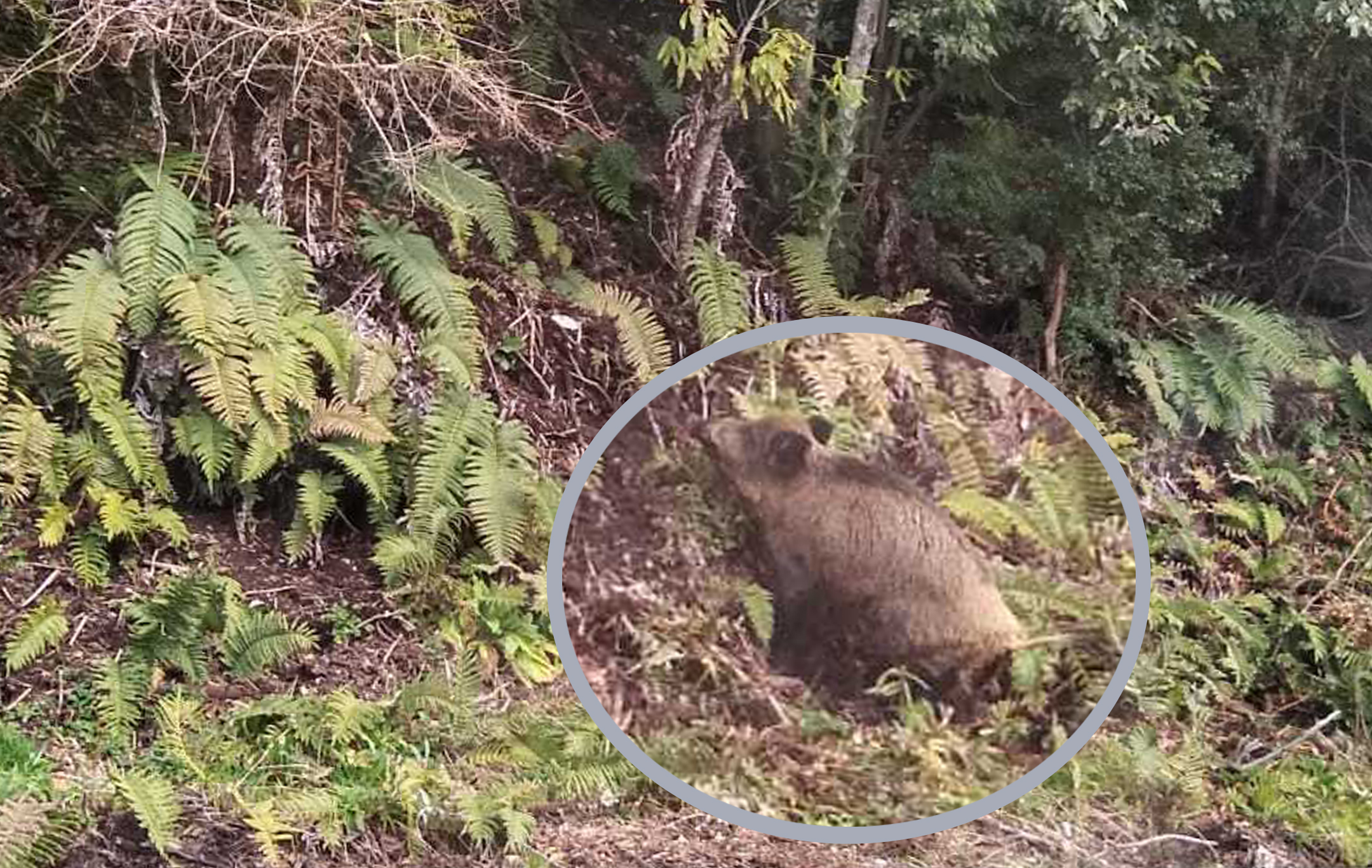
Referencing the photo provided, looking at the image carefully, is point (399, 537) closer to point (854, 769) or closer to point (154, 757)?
point (154, 757)

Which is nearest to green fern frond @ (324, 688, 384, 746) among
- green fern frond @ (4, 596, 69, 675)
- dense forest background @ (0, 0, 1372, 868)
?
dense forest background @ (0, 0, 1372, 868)

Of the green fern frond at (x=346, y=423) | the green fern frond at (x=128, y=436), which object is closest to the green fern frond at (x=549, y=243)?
the green fern frond at (x=346, y=423)

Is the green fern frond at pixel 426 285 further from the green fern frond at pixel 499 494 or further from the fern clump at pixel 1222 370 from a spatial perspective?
the fern clump at pixel 1222 370

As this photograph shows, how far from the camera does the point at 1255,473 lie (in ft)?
22.1

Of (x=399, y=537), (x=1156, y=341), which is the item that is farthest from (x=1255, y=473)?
(x=399, y=537)

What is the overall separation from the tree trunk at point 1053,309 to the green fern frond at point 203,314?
4.17 metres

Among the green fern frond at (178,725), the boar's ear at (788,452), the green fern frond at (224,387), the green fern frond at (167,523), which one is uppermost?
the boar's ear at (788,452)

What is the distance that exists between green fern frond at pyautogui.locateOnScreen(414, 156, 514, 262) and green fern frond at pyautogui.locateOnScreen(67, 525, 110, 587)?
7.21 feet

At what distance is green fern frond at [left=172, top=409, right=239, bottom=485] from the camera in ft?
17.0

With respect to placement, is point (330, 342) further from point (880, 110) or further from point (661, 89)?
point (880, 110)

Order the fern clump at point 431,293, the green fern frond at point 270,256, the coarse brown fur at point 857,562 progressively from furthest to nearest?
1. the fern clump at point 431,293
2. the green fern frond at point 270,256
3. the coarse brown fur at point 857,562

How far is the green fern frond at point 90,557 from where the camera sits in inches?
196

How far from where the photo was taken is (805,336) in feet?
8.23

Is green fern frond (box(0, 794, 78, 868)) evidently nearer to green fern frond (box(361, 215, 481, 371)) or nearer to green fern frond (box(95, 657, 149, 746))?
green fern frond (box(95, 657, 149, 746))
